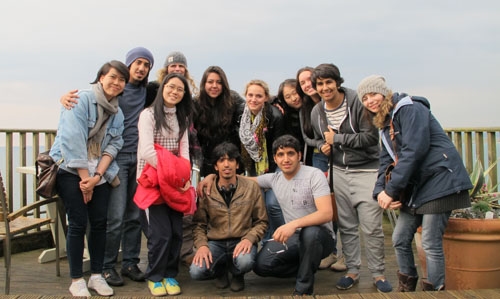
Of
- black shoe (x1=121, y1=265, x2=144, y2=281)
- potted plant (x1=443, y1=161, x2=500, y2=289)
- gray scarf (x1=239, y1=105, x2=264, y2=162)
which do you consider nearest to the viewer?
potted plant (x1=443, y1=161, x2=500, y2=289)

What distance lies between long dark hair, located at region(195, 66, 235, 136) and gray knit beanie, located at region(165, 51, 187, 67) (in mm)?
238

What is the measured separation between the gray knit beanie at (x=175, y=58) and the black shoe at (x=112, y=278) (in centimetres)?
162

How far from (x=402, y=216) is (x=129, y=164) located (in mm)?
1897

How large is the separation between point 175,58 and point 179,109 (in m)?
0.60

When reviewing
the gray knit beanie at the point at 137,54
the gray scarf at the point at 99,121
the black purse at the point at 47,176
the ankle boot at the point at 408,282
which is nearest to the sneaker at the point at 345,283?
the ankle boot at the point at 408,282

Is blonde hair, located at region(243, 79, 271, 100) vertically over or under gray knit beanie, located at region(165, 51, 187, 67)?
under

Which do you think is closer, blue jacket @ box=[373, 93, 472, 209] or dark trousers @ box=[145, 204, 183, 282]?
blue jacket @ box=[373, 93, 472, 209]

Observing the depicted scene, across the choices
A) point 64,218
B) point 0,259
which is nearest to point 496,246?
point 64,218

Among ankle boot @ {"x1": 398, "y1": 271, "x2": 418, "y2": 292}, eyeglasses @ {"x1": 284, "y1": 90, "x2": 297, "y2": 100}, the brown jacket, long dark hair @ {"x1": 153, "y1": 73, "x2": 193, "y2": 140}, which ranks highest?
eyeglasses @ {"x1": 284, "y1": 90, "x2": 297, "y2": 100}

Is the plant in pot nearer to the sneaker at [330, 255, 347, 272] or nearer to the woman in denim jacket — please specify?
the sneaker at [330, 255, 347, 272]

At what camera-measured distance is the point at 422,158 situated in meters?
2.64

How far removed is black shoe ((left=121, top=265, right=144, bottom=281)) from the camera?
345cm

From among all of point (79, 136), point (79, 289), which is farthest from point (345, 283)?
point (79, 136)

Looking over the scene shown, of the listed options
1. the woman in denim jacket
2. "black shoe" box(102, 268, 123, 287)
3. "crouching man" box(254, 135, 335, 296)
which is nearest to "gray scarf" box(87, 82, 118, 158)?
the woman in denim jacket
